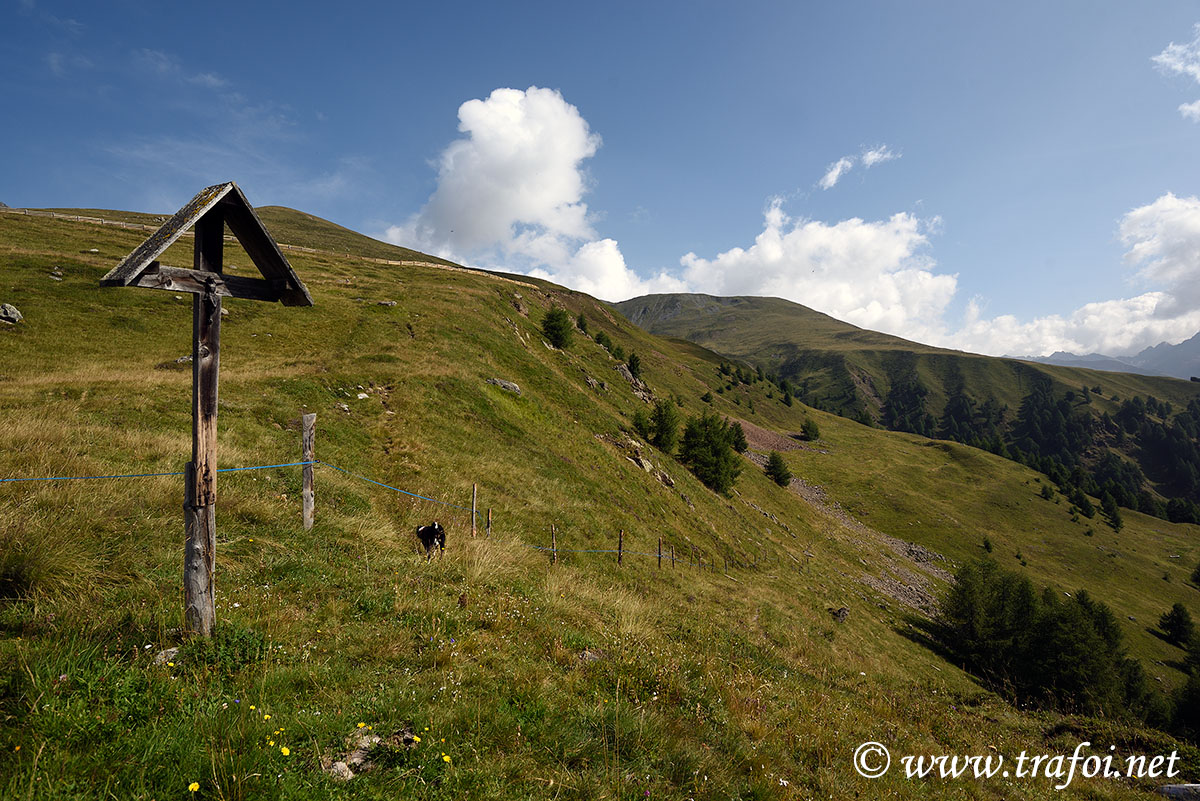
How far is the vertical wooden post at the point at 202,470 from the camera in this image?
5.52m

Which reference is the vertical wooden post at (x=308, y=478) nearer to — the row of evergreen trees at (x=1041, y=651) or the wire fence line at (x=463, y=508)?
the wire fence line at (x=463, y=508)

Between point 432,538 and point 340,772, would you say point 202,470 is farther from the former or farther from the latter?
point 432,538

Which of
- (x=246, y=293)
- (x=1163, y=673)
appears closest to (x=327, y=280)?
(x=246, y=293)

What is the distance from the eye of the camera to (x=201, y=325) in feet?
18.6

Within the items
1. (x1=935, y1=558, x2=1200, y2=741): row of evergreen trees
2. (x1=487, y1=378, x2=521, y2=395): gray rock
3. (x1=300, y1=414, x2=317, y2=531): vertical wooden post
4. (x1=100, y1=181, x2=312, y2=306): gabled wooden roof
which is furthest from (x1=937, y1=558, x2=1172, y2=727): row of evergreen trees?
(x1=100, y1=181, x2=312, y2=306): gabled wooden roof

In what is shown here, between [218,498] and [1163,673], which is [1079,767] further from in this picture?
[1163,673]

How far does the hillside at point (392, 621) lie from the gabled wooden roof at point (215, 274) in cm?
378

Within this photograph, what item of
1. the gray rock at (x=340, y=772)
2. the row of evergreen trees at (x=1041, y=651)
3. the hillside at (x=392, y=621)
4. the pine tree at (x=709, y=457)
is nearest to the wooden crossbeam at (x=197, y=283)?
the hillside at (x=392, y=621)

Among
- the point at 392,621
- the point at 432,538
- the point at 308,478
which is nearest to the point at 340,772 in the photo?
the point at 392,621

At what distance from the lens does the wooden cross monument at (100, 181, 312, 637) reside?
538 centimetres

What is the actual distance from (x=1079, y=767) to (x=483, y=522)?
16627 mm

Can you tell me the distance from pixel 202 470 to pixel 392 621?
3.32 meters

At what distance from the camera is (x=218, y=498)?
9.73 metres

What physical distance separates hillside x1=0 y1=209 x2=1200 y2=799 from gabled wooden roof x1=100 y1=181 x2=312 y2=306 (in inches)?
149
